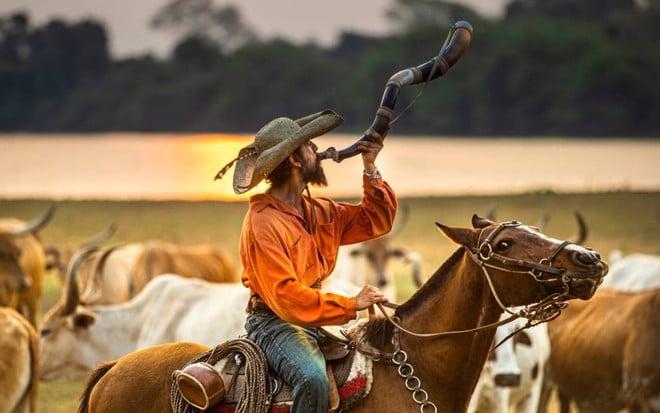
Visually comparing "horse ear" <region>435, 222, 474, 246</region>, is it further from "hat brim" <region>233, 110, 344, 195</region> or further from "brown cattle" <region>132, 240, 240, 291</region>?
"brown cattle" <region>132, 240, 240, 291</region>

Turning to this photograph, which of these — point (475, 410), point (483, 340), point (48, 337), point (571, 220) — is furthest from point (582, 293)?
point (571, 220)

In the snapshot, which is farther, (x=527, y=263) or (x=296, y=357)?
(x=296, y=357)

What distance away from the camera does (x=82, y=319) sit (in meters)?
10.2

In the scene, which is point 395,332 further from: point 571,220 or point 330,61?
point 330,61

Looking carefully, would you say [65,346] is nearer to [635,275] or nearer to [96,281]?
[96,281]

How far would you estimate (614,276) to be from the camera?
13.0 m

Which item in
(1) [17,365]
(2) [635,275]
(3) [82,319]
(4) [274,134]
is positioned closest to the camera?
(4) [274,134]

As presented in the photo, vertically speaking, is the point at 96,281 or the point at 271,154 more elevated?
the point at 271,154

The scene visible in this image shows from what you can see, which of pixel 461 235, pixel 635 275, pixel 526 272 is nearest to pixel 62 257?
pixel 635 275

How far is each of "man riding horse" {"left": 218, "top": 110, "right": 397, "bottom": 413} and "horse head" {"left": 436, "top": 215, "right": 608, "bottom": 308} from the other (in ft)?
1.62

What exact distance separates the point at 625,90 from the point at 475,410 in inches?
1406

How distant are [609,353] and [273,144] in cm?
511

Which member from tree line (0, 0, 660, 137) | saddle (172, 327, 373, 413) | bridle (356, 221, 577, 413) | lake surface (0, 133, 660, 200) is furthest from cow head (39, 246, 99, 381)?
tree line (0, 0, 660, 137)

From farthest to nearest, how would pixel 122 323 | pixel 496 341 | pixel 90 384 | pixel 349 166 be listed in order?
1. pixel 349 166
2. pixel 122 323
3. pixel 496 341
4. pixel 90 384
